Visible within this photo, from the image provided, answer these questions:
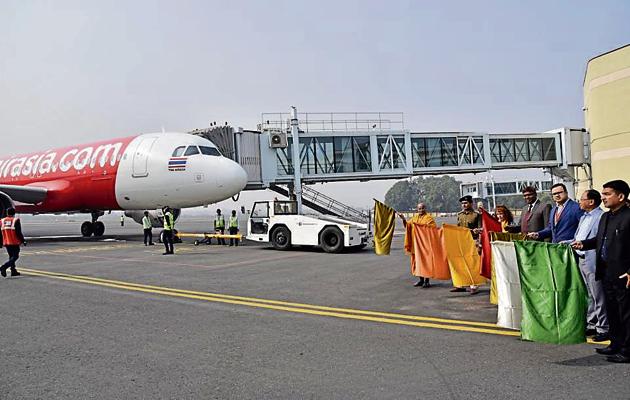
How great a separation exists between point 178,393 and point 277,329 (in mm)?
2258

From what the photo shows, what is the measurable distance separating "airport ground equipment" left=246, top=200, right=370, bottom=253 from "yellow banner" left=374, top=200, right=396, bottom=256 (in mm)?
4449

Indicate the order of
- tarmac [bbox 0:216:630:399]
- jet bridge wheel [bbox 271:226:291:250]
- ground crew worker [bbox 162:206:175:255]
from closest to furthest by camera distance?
tarmac [bbox 0:216:630:399] → ground crew worker [bbox 162:206:175:255] → jet bridge wheel [bbox 271:226:291:250]

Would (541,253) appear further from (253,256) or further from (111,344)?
(253,256)

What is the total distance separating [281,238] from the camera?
17453 millimetres

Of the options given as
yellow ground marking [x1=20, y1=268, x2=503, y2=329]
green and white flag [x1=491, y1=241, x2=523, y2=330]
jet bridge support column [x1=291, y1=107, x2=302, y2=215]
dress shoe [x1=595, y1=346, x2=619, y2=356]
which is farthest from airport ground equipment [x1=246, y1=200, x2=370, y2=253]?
jet bridge support column [x1=291, y1=107, x2=302, y2=215]

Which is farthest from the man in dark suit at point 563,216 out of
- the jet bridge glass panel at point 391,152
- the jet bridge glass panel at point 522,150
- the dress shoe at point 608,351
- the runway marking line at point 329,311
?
the jet bridge glass panel at point 522,150

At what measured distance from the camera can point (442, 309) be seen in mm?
7496

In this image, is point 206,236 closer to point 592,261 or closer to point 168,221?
point 168,221

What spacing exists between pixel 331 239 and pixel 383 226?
5.05 metres

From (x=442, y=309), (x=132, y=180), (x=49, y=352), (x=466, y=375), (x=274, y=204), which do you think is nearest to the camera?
(x=466, y=375)

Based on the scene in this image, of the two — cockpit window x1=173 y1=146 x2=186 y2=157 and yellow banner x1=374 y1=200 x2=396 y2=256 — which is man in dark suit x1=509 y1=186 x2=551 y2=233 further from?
cockpit window x1=173 y1=146 x2=186 y2=157

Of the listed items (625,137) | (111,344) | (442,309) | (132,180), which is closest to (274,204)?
(132,180)

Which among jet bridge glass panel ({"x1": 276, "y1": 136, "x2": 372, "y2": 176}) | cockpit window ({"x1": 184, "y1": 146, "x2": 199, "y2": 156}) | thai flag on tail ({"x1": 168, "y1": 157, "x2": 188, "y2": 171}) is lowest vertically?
thai flag on tail ({"x1": 168, "y1": 157, "x2": 188, "y2": 171})

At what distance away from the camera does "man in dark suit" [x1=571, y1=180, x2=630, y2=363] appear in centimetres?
485
